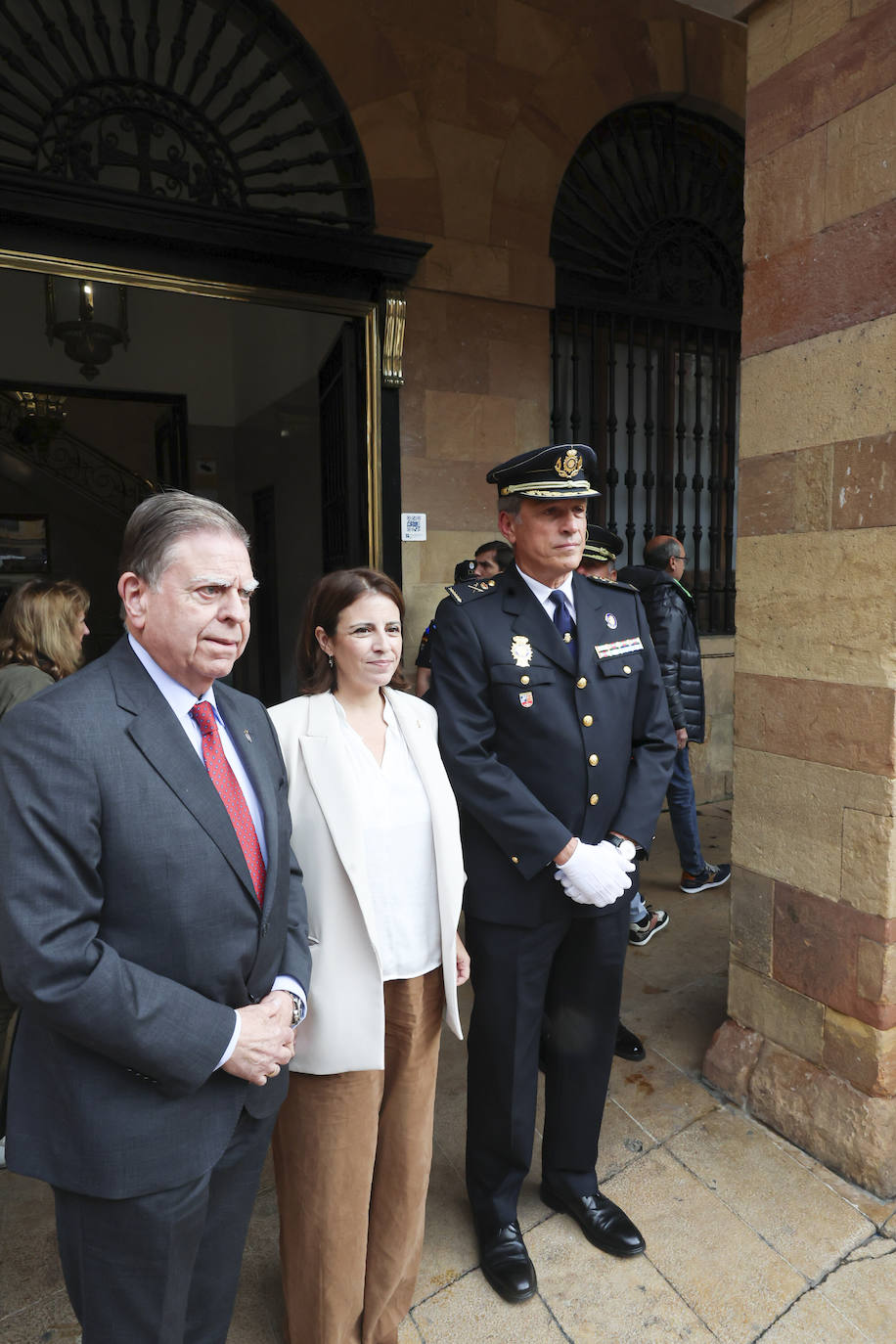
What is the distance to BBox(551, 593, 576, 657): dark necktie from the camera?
89.1 inches

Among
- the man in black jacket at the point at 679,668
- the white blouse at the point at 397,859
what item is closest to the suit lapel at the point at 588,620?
the white blouse at the point at 397,859

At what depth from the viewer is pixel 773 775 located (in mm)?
2713

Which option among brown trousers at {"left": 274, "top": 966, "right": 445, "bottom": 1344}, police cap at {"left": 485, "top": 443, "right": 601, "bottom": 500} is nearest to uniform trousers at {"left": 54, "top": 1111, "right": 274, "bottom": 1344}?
brown trousers at {"left": 274, "top": 966, "right": 445, "bottom": 1344}

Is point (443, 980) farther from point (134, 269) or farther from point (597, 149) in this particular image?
point (597, 149)

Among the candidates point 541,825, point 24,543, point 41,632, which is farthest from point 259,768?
point 24,543

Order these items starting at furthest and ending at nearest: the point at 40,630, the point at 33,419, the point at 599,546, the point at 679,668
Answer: the point at 33,419 → the point at 679,668 → the point at 599,546 → the point at 40,630

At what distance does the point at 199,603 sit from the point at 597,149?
18.1 ft

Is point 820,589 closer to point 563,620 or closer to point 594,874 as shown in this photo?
point 563,620

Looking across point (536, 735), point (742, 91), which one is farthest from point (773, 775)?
point (742, 91)

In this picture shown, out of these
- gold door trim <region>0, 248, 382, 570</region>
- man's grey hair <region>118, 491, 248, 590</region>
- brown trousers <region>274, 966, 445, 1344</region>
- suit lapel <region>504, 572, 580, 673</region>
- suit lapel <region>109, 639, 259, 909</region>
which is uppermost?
gold door trim <region>0, 248, 382, 570</region>

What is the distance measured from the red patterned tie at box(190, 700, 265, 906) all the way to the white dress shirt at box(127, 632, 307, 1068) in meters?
0.01

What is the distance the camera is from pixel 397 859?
185 centimetres

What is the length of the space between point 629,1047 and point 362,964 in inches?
69.9

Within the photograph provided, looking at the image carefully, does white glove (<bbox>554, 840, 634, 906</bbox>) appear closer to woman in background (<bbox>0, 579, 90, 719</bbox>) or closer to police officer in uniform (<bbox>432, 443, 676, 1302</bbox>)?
police officer in uniform (<bbox>432, 443, 676, 1302</bbox>)
